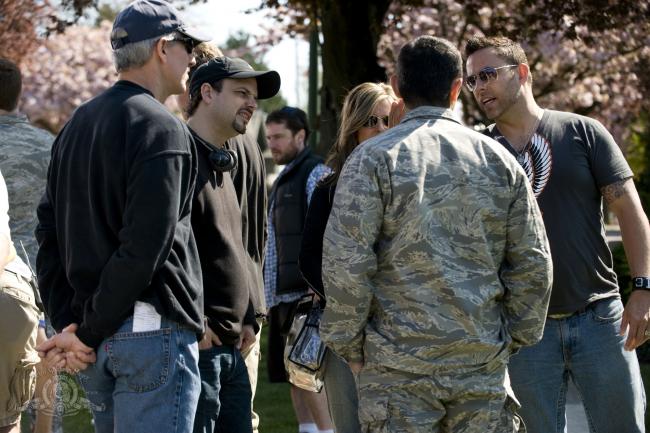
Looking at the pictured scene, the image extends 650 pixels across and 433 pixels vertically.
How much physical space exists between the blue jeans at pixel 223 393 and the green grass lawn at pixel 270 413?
3.45m

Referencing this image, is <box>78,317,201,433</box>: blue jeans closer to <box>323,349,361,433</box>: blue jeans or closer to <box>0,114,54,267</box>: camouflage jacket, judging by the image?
<box>323,349,361,433</box>: blue jeans

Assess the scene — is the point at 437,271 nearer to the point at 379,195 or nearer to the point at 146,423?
the point at 379,195

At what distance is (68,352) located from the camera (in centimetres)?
378

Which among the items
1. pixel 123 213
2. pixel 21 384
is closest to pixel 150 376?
pixel 123 213

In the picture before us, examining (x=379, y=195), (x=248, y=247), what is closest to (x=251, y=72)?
(x=248, y=247)

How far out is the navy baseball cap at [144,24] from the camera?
391cm

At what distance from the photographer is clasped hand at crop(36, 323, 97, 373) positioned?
3738mm

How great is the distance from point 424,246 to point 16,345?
2499mm

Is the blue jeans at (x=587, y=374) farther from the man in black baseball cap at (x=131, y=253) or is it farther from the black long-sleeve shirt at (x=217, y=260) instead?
the man in black baseball cap at (x=131, y=253)

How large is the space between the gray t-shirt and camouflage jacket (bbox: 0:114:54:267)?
2.86 m

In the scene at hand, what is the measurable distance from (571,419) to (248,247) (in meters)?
3.96

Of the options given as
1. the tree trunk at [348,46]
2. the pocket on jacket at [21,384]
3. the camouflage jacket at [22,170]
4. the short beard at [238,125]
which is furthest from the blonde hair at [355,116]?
the tree trunk at [348,46]

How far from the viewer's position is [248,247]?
502cm

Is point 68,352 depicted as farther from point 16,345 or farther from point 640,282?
point 640,282
